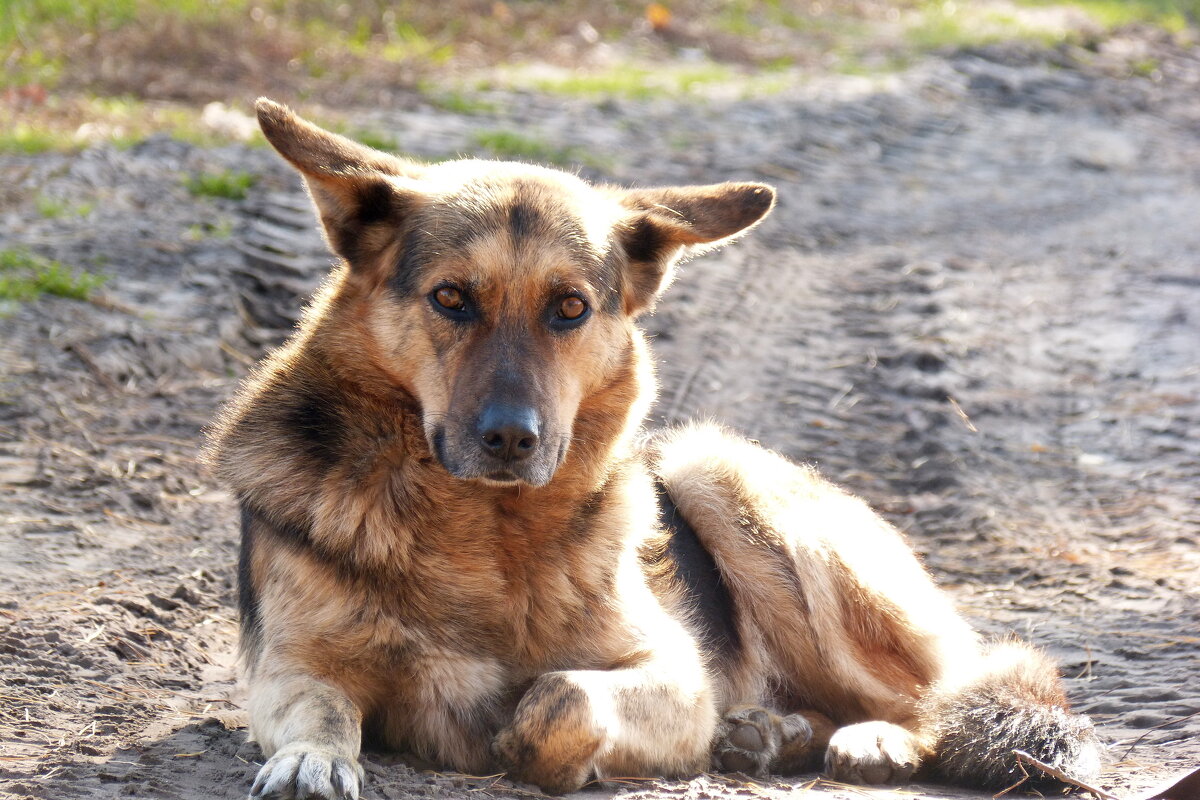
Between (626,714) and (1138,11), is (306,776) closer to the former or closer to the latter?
(626,714)

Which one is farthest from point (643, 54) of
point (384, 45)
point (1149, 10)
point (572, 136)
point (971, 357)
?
point (1149, 10)

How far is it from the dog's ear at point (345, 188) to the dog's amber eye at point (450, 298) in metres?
0.33

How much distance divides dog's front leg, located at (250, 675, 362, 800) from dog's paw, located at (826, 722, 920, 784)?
1584mm

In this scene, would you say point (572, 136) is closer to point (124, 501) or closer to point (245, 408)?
point (124, 501)

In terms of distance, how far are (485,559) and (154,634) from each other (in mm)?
1539

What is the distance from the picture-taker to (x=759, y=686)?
4684 mm

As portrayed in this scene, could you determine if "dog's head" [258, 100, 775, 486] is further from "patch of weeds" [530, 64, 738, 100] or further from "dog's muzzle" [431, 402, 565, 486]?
"patch of weeds" [530, 64, 738, 100]

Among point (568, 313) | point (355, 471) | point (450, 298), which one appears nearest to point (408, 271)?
point (450, 298)

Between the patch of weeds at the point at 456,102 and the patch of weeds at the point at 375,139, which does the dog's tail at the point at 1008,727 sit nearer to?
the patch of weeds at the point at 375,139

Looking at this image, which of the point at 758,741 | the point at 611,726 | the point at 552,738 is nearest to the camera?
the point at 552,738

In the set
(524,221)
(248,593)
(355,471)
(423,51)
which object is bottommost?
(248,593)

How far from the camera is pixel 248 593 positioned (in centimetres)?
399

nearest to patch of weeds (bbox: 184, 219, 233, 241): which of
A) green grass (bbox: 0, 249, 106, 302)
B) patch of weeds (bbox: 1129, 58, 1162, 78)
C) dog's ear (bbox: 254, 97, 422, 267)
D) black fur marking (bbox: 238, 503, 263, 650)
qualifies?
green grass (bbox: 0, 249, 106, 302)

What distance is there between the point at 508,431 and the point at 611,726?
35.6 inches
